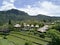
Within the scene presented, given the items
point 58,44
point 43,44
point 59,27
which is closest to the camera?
point 58,44

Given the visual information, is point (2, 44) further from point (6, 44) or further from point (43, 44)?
point (43, 44)

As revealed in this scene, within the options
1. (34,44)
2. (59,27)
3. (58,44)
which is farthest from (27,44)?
(59,27)

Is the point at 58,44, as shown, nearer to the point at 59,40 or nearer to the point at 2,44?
the point at 59,40

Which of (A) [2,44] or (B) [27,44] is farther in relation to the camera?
(A) [2,44]

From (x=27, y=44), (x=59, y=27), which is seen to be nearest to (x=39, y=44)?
(x=27, y=44)

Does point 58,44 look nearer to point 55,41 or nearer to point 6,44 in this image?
point 55,41

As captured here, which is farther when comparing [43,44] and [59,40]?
[43,44]

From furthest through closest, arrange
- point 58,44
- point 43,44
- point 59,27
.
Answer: point 59,27 → point 43,44 → point 58,44
